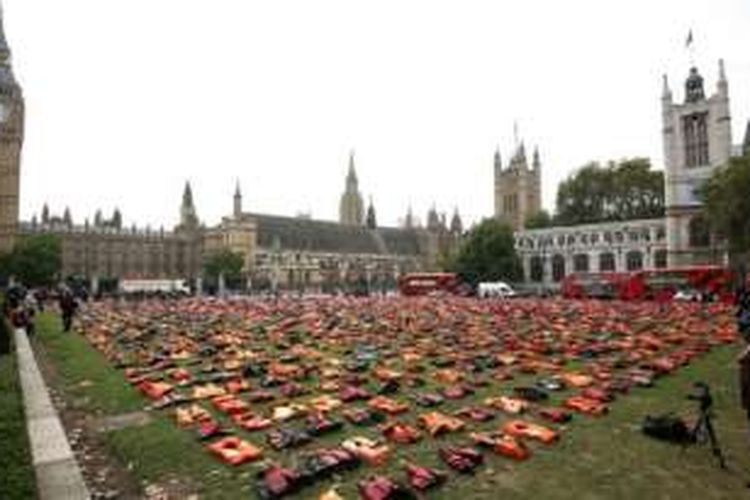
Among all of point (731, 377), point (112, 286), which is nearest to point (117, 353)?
point (731, 377)

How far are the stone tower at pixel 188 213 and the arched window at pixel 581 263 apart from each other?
8865 centimetres

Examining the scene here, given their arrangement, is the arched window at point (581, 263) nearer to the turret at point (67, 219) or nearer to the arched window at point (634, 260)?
the arched window at point (634, 260)

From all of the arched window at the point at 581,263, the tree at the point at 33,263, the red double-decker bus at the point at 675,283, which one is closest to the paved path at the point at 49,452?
the red double-decker bus at the point at 675,283

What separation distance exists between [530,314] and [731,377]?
59.8 ft

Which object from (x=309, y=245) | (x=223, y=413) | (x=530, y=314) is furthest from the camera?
(x=309, y=245)

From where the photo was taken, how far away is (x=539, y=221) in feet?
430

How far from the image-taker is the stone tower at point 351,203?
195m

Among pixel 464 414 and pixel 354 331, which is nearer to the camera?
pixel 464 414

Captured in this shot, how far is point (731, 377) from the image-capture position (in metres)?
16.1

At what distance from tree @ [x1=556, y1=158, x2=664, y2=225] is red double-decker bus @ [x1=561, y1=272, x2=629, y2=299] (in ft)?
146

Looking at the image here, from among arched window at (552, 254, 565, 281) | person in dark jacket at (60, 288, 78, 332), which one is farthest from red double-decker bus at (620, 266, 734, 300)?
arched window at (552, 254, 565, 281)

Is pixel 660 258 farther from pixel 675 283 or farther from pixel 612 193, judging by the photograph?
pixel 675 283

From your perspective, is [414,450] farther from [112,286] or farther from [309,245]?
[309,245]

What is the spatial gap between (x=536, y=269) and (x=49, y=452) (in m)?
113
